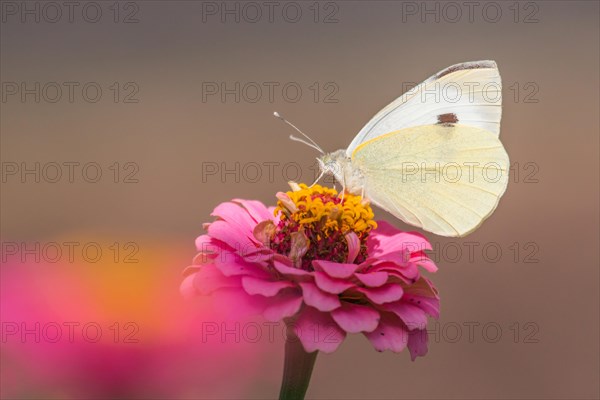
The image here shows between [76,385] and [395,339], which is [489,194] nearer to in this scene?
[395,339]

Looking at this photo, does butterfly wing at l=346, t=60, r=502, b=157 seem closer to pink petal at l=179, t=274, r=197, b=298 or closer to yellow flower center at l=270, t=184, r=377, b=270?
yellow flower center at l=270, t=184, r=377, b=270

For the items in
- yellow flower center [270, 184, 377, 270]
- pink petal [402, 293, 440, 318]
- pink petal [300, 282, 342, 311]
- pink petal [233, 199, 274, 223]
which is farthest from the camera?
pink petal [233, 199, 274, 223]

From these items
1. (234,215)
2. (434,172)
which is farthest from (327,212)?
(434,172)

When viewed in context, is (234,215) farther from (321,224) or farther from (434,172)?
(434,172)

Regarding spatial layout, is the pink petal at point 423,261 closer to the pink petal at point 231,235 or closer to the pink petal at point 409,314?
the pink petal at point 409,314

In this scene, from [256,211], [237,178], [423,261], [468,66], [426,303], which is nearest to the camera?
[426,303]

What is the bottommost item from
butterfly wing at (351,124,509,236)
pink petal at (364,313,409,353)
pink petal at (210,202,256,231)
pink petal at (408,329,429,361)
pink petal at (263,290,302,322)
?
pink petal at (408,329,429,361)

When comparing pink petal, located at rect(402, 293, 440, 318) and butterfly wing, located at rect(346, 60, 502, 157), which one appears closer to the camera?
pink petal, located at rect(402, 293, 440, 318)

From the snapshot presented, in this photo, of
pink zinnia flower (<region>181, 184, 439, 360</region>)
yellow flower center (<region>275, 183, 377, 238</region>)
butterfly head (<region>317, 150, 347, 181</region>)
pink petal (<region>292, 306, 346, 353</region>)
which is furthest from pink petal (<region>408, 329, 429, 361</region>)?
butterfly head (<region>317, 150, 347, 181</region>)
